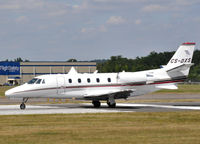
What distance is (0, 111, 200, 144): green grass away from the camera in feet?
55.5

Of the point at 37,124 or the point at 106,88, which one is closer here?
the point at 37,124

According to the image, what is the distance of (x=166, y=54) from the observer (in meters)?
179

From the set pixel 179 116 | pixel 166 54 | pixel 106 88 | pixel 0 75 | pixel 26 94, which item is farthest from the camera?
pixel 166 54

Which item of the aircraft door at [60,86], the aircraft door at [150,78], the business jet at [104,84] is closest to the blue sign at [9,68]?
the business jet at [104,84]

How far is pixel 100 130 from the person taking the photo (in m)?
19.8

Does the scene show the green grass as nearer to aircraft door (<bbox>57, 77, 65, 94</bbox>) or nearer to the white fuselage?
the white fuselage

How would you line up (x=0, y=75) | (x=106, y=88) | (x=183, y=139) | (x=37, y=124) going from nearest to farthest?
(x=183, y=139) < (x=37, y=124) < (x=106, y=88) < (x=0, y=75)

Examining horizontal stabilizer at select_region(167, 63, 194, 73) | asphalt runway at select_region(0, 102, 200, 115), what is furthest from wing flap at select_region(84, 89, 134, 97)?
horizontal stabilizer at select_region(167, 63, 194, 73)

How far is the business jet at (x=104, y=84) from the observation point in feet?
111

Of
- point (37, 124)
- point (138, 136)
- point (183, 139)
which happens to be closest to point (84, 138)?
point (138, 136)

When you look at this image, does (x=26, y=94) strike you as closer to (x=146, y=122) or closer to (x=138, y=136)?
(x=146, y=122)

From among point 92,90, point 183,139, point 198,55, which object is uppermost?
point 198,55

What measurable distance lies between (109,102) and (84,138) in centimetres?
1802

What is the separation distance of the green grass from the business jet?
A: 7487 millimetres
